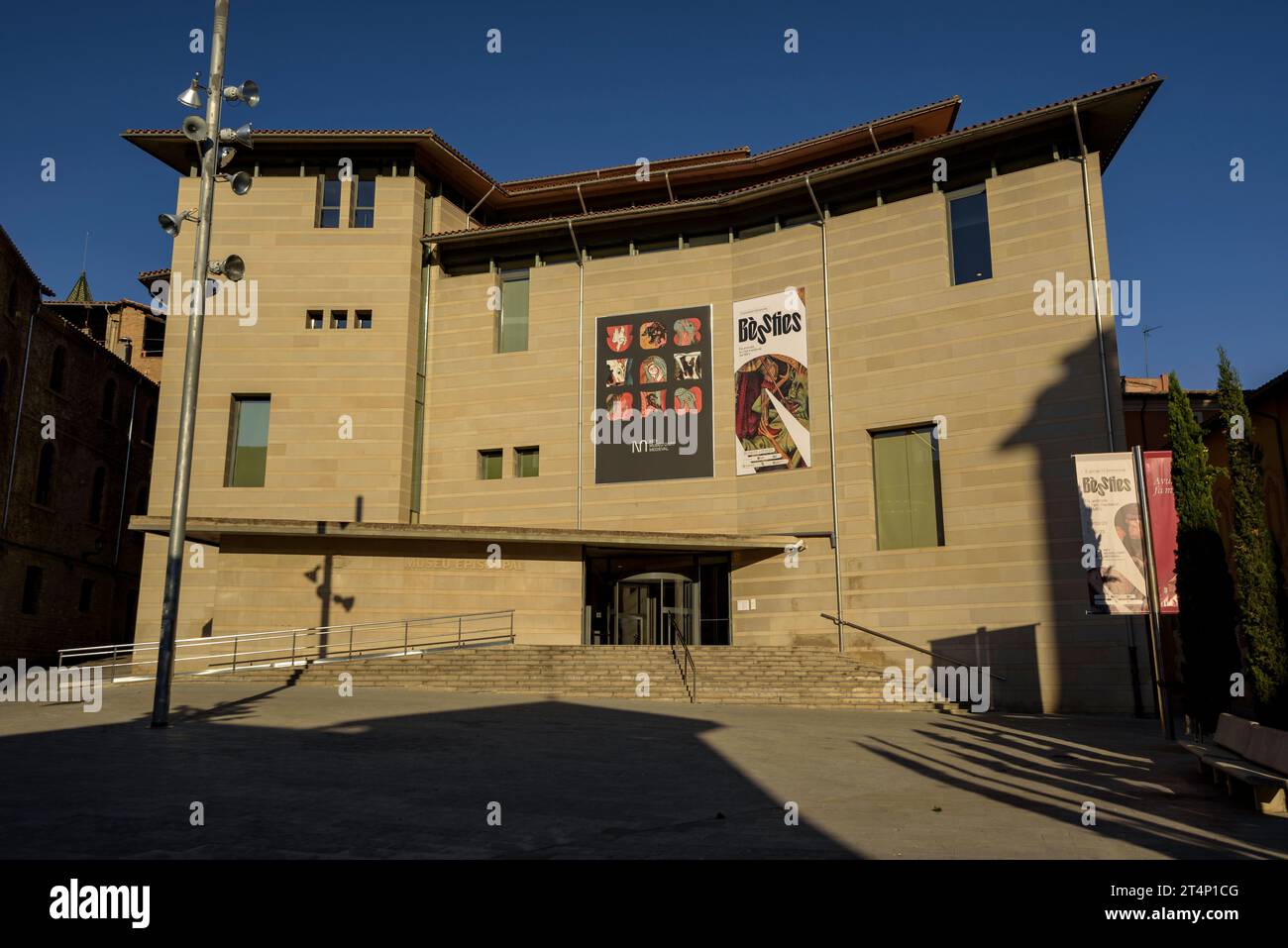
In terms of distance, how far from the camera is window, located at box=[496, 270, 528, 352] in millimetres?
32000

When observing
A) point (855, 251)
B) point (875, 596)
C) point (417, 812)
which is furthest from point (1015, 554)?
point (417, 812)

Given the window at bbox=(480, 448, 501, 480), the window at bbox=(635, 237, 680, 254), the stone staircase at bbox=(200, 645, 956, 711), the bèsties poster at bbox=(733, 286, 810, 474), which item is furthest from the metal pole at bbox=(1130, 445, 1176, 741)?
the window at bbox=(480, 448, 501, 480)

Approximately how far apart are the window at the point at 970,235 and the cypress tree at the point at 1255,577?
1365 cm

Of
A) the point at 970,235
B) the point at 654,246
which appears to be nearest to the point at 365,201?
the point at 654,246

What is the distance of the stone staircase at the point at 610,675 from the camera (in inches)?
861

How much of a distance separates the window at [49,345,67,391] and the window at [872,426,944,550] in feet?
95.5

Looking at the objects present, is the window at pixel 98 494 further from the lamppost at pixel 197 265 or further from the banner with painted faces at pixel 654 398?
the lamppost at pixel 197 265

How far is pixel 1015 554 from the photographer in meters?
23.8

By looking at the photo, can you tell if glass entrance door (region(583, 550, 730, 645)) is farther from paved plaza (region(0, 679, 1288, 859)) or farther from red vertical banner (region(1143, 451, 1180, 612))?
red vertical banner (region(1143, 451, 1180, 612))

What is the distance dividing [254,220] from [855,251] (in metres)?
20.4

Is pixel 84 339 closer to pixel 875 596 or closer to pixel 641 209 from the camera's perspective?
pixel 641 209

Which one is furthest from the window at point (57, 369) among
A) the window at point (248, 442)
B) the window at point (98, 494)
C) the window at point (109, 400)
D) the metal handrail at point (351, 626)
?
the metal handrail at point (351, 626)

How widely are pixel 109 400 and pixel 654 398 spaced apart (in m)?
23.7

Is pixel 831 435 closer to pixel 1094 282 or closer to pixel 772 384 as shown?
pixel 772 384
